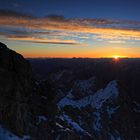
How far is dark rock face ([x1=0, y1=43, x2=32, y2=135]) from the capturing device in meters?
57.8

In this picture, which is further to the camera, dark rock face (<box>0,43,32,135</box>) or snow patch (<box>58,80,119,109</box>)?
snow patch (<box>58,80,119,109</box>)

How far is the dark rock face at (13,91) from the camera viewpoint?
57812mm

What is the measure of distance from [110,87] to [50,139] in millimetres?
68693

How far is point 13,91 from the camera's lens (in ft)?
198

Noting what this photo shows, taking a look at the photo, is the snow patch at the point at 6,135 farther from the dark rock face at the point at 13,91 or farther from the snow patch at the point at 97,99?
the snow patch at the point at 97,99

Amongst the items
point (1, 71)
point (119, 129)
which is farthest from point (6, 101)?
point (119, 129)

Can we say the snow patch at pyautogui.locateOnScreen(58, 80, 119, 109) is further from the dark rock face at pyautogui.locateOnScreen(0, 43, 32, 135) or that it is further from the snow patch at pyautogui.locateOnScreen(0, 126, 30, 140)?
the snow patch at pyautogui.locateOnScreen(0, 126, 30, 140)

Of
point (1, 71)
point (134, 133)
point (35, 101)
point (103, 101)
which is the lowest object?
point (134, 133)

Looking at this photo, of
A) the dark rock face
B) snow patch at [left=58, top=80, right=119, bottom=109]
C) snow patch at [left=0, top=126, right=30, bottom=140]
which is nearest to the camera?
snow patch at [left=0, top=126, right=30, bottom=140]

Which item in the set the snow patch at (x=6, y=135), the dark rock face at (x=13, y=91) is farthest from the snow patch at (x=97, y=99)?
the snow patch at (x=6, y=135)

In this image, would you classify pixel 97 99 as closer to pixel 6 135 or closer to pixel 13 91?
pixel 13 91

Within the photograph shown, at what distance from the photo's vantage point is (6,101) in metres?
58.4

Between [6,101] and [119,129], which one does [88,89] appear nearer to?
[119,129]

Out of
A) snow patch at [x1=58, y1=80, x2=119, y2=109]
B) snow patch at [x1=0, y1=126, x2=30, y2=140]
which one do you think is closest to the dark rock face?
snow patch at [x1=0, y1=126, x2=30, y2=140]
